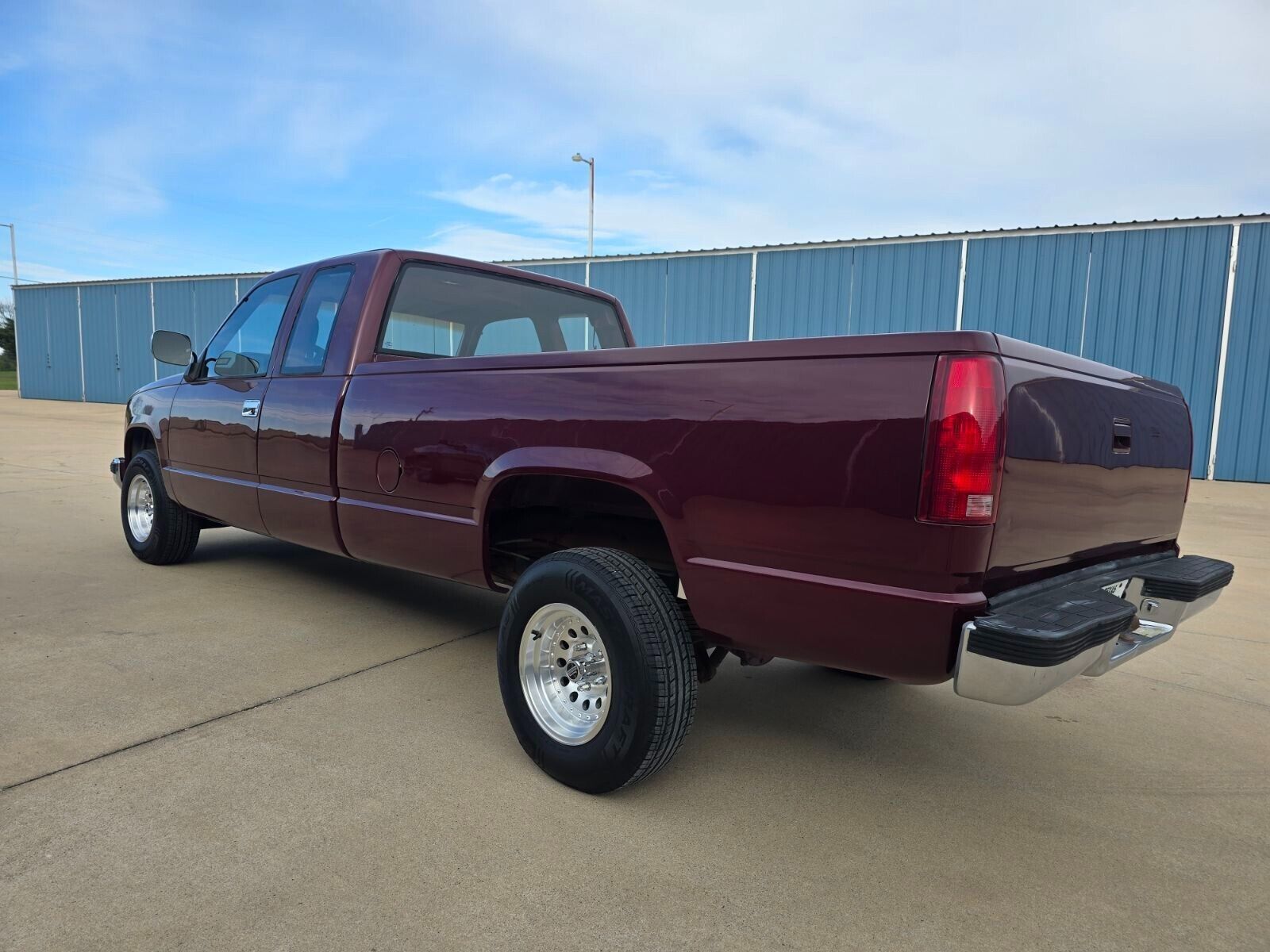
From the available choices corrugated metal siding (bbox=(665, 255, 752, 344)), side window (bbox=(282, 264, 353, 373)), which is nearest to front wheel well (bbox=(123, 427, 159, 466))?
side window (bbox=(282, 264, 353, 373))

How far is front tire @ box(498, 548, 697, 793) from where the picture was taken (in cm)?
236

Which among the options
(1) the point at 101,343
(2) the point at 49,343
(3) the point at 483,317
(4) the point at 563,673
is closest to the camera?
(4) the point at 563,673

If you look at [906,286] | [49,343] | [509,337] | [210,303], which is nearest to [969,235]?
[906,286]

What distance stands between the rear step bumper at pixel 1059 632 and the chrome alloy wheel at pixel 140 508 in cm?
523

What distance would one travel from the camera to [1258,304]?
12.3m

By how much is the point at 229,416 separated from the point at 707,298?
41.3ft

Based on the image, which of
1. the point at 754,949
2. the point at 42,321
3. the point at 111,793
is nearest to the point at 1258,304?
the point at 754,949

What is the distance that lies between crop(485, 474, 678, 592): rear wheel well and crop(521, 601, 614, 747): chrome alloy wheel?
19.7 inches

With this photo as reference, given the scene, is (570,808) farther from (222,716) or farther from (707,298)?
(707,298)

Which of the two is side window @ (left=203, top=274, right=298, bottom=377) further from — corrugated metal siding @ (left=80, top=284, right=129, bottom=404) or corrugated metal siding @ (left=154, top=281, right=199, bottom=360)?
corrugated metal siding @ (left=80, top=284, right=129, bottom=404)

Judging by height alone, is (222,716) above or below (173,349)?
below

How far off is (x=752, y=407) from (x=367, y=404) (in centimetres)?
→ 193

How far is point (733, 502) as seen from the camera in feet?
7.38

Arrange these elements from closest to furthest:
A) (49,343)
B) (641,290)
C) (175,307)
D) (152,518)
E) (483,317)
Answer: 1. (483,317)
2. (152,518)
3. (641,290)
4. (175,307)
5. (49,343)
